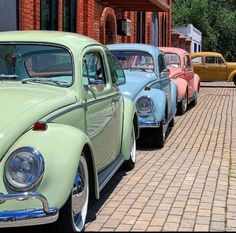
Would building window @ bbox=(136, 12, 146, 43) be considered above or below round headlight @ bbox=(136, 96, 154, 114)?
above

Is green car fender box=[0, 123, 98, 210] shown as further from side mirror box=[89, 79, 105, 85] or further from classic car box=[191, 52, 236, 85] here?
classic car box=[191, 52, 236, 85]

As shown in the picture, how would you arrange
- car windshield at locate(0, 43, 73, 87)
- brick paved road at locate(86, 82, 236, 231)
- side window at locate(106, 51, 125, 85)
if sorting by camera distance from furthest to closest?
1. side window at locate(106, 51, 125, 85)
2. car windshield at locate(0, 43, 73, 87)
3. brick paved road at locate(86, 82, 236, 231)

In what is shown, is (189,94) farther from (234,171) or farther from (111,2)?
(234,171)

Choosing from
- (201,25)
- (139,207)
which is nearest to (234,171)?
(139,207)

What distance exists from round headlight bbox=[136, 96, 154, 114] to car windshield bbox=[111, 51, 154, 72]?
1.27 metres

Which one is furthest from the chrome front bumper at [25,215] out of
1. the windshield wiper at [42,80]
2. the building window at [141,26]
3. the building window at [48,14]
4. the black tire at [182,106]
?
the building window at [141,26]

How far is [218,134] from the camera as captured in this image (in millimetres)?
10555

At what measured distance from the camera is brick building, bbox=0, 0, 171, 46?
10.9 metres

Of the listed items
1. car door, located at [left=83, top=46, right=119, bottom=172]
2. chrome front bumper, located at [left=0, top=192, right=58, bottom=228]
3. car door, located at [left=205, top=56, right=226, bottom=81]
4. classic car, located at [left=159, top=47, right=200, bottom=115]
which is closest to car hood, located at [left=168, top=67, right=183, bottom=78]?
classic car, located at [left=159, top=47, right=200, bottom=115]

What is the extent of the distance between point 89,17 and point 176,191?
9.67 metres

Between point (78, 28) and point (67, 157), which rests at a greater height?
point (78, 28)

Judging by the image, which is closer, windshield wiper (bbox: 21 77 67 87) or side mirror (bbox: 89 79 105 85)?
windshield wiper (bbox: 21 77 67 87)

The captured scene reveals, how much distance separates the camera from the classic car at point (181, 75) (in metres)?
13.2

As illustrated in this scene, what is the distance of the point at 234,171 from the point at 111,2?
36.3ft
